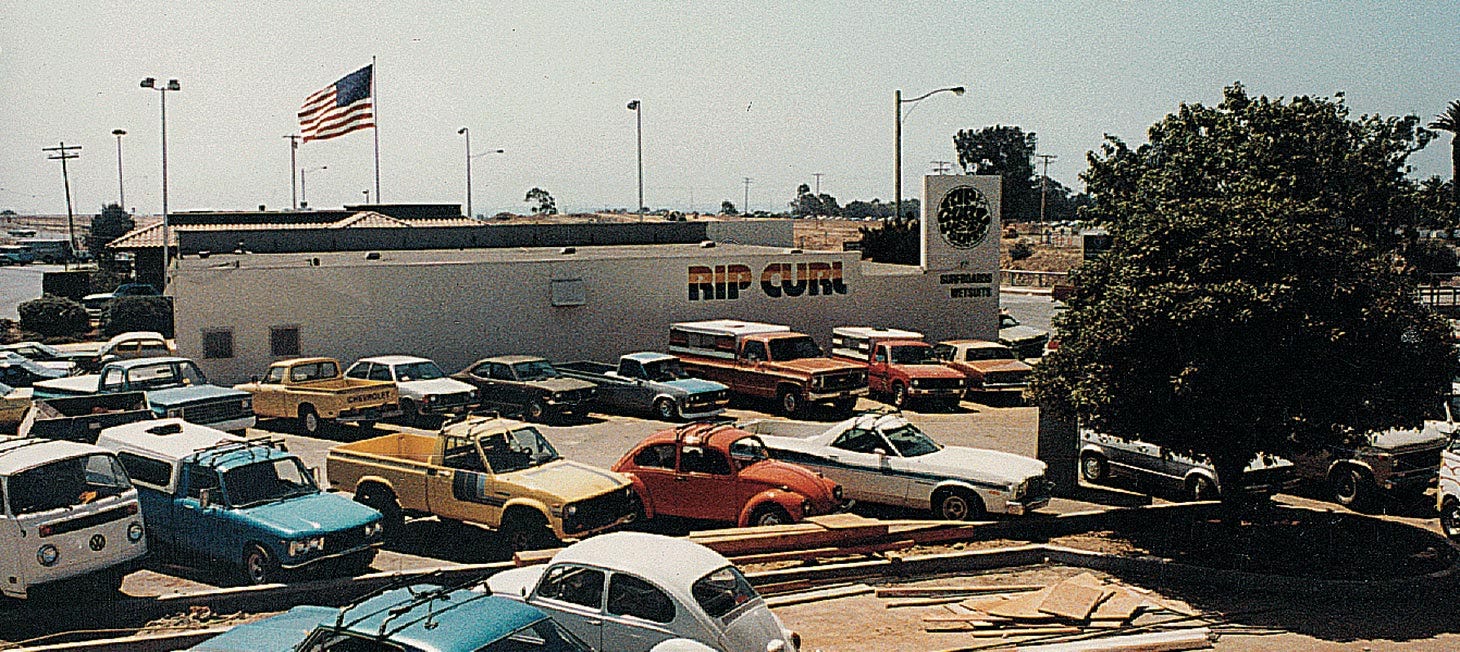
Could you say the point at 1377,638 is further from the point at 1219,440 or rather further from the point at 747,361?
the point at 747,361

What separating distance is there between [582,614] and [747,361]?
16699 millimetres

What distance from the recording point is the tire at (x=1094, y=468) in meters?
19.4

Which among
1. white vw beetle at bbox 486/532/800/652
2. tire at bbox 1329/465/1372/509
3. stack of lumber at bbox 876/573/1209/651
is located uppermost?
white vw beetle at bbox 486/532/800/652

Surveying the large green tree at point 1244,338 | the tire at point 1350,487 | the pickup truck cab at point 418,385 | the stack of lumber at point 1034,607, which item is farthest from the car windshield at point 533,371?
the tire at point 1350,487

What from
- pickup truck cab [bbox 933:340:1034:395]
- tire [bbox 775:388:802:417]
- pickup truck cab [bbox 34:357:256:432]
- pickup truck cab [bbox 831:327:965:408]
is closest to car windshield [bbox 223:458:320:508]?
pickup truck cab [bbox 34:357:256:432]

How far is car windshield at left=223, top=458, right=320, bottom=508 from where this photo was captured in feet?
46.2

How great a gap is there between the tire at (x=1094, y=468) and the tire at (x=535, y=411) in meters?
10.6

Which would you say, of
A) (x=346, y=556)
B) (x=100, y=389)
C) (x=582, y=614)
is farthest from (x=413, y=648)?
(x=100, y=389)

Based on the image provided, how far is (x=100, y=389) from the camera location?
22562 mm

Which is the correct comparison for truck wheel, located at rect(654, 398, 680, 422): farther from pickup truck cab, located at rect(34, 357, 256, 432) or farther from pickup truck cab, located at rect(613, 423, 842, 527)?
pickup truck cab, located at rect(613, 423, 842, 527)

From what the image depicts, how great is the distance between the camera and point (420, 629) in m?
8.27

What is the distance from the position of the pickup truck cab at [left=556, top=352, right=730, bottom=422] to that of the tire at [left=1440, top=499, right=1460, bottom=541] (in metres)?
13.1

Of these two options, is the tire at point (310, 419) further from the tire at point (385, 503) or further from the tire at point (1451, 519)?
the tire at point (1451, 519)

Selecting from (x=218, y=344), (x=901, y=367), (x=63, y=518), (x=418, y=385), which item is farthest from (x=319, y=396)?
(x=901, y=367)
